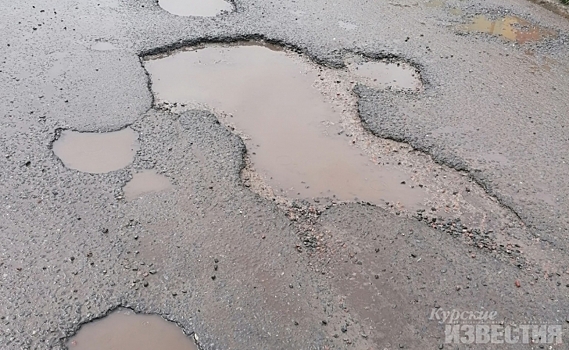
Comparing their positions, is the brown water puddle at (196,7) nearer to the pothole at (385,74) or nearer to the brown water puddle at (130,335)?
the pothole at (385,74)

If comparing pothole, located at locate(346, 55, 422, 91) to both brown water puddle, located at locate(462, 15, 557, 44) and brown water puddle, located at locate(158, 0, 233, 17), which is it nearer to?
brown water puddle, located at locate(462, 15, 557, 44)

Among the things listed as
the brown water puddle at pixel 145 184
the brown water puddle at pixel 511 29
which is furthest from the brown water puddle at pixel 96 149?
the brown water puddle at pixel 511 29

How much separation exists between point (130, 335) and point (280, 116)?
2.64 metres

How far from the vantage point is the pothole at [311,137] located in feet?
13.8

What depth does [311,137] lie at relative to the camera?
4.89 meters

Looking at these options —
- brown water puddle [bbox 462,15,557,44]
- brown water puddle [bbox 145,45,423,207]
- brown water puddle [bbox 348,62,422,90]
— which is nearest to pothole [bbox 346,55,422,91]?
brown water puddle [bbox 348,62,422,90]

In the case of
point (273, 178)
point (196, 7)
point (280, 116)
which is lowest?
point (196, 7)

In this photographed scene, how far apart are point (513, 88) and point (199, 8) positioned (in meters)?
3.94

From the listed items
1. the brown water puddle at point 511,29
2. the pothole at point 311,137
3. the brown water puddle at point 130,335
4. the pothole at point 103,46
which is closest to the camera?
the brown water puddle at point 130,335

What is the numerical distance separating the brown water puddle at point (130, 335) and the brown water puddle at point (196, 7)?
4454 millimetres

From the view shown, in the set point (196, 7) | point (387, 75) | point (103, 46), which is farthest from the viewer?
point (196, 7)

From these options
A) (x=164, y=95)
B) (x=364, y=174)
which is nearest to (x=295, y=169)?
(x=364, y=174)

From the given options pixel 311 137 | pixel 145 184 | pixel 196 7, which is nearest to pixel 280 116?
pixel 311 137

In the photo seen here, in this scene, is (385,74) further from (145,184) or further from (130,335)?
(130,335)
